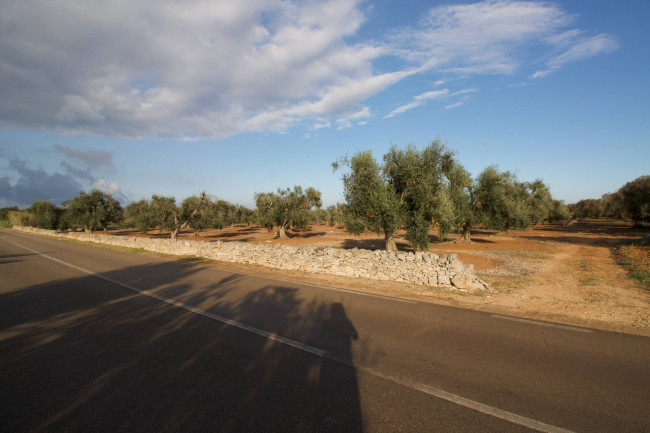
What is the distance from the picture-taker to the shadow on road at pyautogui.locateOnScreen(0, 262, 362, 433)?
3541mm

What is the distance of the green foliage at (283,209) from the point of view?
41750mm

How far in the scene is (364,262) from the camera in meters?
13.6

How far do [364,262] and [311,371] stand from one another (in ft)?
30.1

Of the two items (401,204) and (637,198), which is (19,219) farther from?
(637,198)

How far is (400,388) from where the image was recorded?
4148 millimetres

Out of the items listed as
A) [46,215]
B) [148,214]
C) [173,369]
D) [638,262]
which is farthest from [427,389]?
[46,215]

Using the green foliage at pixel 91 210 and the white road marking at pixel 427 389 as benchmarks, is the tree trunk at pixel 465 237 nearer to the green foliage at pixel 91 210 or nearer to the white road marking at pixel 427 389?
the white road marking at pixel 427 389

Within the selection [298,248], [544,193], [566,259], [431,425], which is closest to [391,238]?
[298,248]

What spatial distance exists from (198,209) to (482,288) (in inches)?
1480

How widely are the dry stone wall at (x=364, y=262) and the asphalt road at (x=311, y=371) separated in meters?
3.69

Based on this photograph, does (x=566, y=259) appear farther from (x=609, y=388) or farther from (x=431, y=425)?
(x=431, y=425)

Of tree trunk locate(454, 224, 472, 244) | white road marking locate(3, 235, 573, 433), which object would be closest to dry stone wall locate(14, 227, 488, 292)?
white road marking locate(3, 235, 573, 433)

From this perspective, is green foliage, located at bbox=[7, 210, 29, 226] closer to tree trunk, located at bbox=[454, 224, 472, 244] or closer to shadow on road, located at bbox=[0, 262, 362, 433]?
shadow on road, located at bbox=[0, 262, 362, 433]

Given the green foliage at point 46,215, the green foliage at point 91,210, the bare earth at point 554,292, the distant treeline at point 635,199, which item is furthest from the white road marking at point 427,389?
the green foliage at point 46,215
